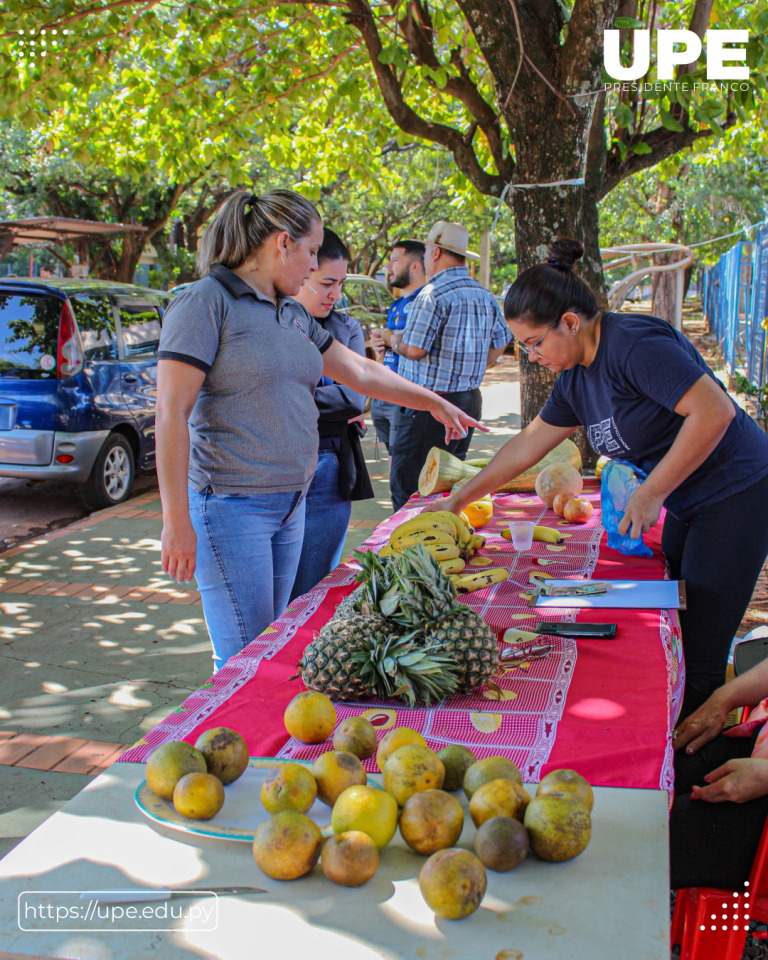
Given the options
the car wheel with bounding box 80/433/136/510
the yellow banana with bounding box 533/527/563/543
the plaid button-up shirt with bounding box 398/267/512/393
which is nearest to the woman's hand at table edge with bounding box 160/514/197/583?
the yellow banana with bounding box 533/527/563/543

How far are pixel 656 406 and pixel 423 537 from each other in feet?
3.10

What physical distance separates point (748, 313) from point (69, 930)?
43.2 ft

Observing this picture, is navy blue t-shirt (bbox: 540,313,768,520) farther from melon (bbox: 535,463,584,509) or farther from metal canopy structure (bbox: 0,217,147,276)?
metal canopy structure (bbox: 0,217,147,276)

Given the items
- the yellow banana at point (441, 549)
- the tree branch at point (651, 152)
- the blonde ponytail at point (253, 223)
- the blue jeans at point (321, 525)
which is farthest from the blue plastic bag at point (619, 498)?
the tree branch at point (651, 152)

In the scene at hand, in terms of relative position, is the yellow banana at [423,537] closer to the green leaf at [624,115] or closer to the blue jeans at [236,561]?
the blue jeans at [236,561]

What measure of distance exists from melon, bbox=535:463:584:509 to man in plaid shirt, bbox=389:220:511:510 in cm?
Result: 117

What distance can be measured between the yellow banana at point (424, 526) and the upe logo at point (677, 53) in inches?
133

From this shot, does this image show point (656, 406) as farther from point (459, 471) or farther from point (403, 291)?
point (403, 291)

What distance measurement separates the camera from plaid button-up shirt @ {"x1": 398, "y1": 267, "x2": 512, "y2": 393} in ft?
16.9

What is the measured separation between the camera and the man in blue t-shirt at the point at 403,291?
19.5 ft

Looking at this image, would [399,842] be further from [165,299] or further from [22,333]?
[165,299]

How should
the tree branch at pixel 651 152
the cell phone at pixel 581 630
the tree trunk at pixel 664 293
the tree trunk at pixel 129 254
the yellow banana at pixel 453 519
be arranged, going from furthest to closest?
1. the tree trunk at pixel 664 293
2. the tree trunk at pixel 129 254
3. the tree branch at pixel 651 152
4. the yellow banana at pixel 453 519
5. the cell phone at pixel 581 630

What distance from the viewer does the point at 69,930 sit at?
3.88ft

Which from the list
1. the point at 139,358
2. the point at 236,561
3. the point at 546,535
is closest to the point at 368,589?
the point at 236,561
